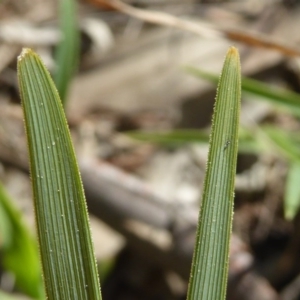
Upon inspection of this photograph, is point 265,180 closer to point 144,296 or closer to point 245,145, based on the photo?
point 245,145

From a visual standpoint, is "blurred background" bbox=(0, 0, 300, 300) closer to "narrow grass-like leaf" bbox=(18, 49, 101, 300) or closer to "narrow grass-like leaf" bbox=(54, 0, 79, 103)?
"narrow grass-like leaf" bbox=(54, 0, 79, 103)

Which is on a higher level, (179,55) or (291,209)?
(179,55)

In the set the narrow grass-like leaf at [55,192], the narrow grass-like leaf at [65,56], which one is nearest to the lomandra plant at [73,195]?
the narrow grass-like leaf at [55,192]

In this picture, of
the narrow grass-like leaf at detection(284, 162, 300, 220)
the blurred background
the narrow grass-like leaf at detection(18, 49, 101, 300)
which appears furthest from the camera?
the blurred background

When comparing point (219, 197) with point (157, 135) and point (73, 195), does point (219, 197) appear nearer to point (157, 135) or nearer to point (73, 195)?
point (73, 195)

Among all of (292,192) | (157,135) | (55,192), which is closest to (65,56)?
(157,135)

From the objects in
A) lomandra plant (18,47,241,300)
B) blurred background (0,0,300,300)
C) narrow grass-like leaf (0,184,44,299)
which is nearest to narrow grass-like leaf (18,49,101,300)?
lomandra plant (18,47,241,300)

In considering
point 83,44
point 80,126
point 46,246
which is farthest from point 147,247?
point 83,44

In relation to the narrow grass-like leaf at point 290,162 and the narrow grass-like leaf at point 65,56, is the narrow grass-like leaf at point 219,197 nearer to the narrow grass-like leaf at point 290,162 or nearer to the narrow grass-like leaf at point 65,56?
the narrow grass-like leaf at point 290,162
